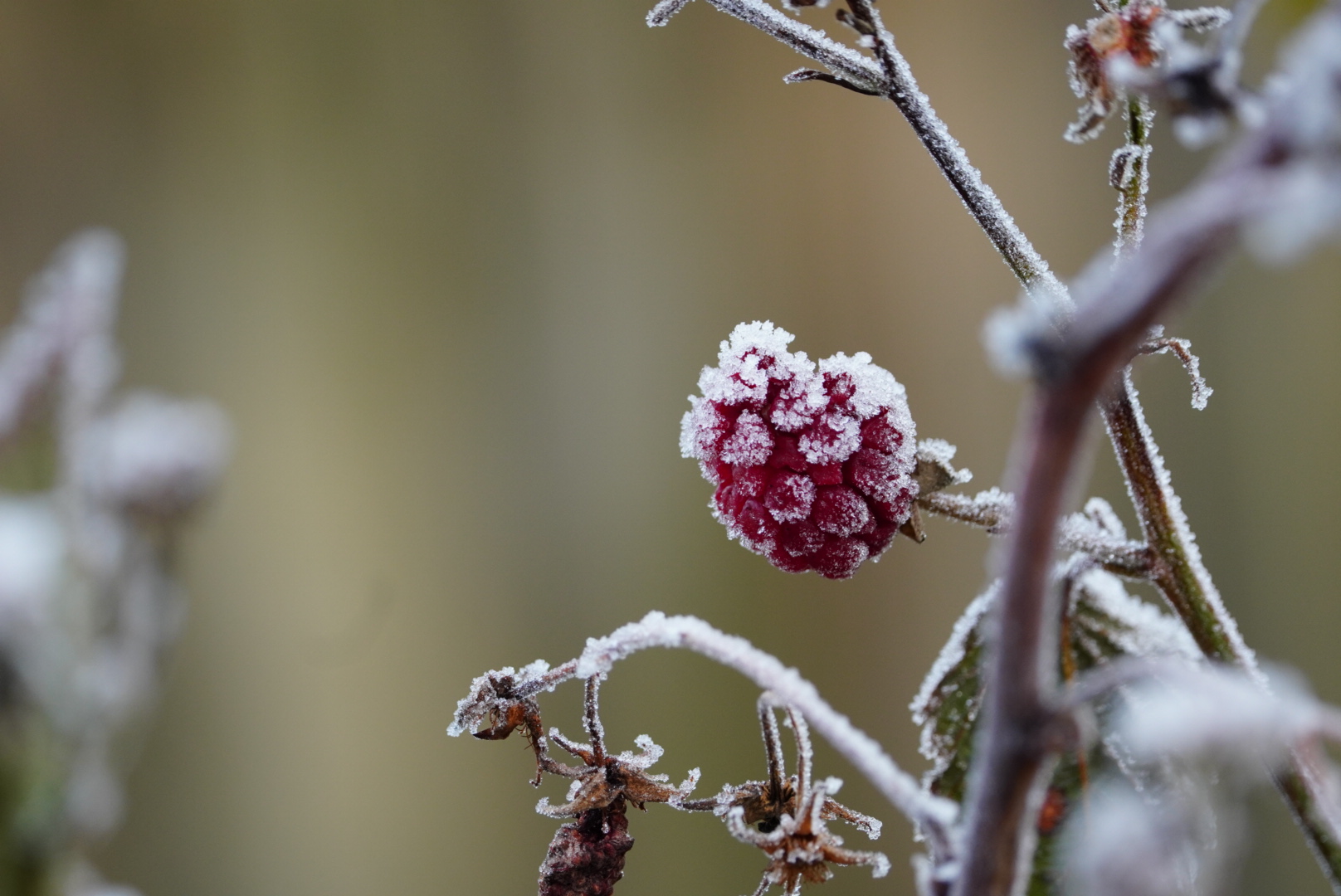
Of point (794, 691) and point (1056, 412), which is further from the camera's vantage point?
point (794, 691)

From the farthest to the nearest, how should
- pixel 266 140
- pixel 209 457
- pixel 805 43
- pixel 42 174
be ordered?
pixel 266 140
pixel 42 174
pixel 805 43
pixel 209 457

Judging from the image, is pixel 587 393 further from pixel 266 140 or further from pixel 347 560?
pixel 266 140

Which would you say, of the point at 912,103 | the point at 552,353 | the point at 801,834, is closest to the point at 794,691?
the point at 801,834

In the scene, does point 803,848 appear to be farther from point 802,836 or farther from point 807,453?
point 807,453

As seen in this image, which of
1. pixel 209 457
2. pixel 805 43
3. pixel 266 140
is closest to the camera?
pixel 209 457

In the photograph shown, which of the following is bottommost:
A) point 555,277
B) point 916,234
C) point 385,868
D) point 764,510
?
point 385,868

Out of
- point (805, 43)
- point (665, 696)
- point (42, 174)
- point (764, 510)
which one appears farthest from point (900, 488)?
point (42, 174)

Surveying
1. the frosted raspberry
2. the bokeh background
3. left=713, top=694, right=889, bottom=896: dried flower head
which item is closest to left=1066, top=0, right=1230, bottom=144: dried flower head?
the frosted raspberry
